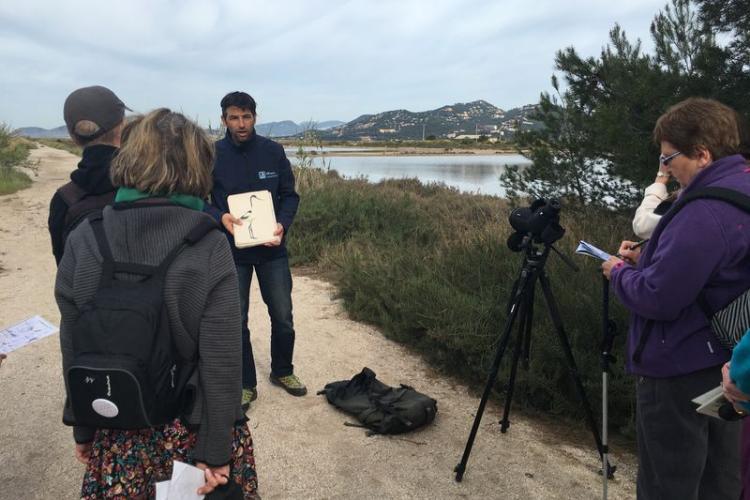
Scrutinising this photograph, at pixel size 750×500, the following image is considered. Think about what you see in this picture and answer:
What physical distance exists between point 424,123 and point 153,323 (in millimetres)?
70142

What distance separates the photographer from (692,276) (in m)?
1.91

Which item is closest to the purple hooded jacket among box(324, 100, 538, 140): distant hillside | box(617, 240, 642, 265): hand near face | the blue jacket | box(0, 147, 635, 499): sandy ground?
box(617, 240, 642, 265): hand near face

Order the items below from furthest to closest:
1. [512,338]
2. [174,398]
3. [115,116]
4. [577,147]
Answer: [577,147]
[512,338]
[115,116]
[174,398]

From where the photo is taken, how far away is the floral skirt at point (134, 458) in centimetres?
173

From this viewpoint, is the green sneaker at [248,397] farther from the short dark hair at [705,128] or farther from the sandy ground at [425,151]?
the sandy ground at [425,151]

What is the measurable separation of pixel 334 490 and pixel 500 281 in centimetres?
297

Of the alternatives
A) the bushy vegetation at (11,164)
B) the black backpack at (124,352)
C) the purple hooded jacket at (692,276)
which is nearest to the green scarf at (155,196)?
the black backpack at (124,352)

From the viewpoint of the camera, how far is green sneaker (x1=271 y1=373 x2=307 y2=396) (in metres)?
4.34

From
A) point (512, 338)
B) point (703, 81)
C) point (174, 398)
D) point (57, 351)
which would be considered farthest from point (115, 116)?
point (703, 81)

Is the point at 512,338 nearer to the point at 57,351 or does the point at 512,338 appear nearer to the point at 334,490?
the point at 334,490

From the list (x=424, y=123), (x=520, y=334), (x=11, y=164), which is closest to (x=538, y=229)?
(x=520, y=334)

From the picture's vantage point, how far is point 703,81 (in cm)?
484

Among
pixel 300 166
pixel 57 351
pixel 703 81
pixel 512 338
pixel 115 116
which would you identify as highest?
pixel 703 81

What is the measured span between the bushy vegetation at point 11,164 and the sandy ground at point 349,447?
1288 cm
